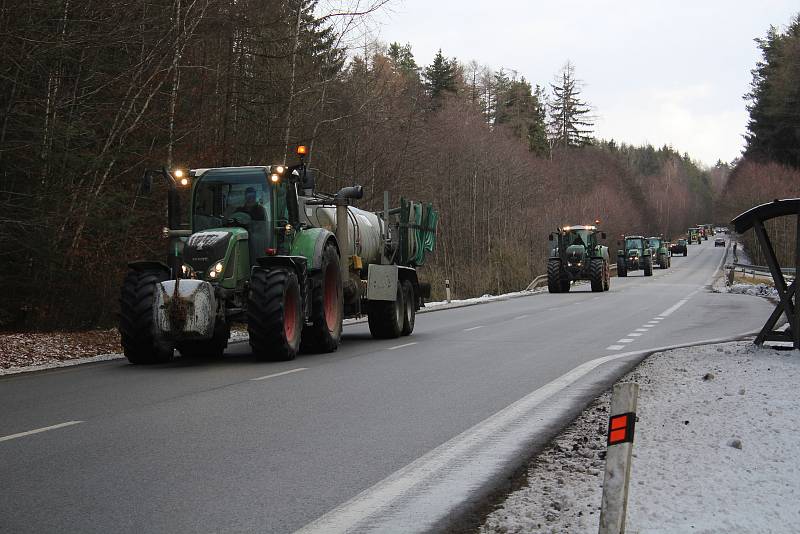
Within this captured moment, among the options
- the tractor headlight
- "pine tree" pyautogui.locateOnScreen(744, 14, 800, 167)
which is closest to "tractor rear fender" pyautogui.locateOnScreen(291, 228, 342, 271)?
the tractor headlight

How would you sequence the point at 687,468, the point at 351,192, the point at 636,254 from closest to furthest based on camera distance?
the point at 687,468 → the point at 351,192 → the point at 636,254

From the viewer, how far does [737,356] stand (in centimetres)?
1423

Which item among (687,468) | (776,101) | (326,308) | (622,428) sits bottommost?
(687,468)

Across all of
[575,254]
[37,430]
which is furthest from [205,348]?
[575,254]

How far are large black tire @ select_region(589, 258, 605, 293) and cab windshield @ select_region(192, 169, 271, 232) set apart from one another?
2956 centimetres

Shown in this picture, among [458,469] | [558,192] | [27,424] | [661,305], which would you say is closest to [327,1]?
[661,305]

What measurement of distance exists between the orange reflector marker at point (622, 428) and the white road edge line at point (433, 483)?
4.23ft

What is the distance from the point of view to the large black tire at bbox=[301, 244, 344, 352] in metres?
15.3

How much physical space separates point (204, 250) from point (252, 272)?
77 centimetres

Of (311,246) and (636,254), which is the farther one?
(636,254)

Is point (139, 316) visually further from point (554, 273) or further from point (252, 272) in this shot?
point (554, 273)

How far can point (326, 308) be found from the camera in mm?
15938

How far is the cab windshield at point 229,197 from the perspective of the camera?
14859 mm

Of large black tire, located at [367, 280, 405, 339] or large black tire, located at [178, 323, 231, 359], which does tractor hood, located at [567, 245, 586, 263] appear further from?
large black tire, located at [178, 323, 231, 359]
